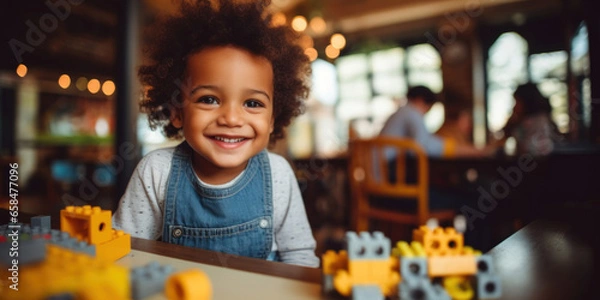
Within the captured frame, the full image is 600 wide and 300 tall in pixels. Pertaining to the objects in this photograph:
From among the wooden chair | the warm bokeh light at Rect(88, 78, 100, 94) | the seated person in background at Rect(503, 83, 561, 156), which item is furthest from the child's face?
the warm bokeh light at Rect(88, 78, 100, 94)

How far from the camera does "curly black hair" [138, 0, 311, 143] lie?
68cm

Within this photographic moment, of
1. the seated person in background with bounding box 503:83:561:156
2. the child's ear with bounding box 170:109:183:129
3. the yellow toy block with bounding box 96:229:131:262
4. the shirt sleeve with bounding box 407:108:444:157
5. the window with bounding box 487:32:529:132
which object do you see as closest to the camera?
the yellow toy block with bounding box 96:229:131:262

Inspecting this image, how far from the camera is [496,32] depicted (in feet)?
15.7

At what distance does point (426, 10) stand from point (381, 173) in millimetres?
3669

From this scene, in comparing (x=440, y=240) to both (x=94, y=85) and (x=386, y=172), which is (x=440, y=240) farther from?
(x=94, y=85)

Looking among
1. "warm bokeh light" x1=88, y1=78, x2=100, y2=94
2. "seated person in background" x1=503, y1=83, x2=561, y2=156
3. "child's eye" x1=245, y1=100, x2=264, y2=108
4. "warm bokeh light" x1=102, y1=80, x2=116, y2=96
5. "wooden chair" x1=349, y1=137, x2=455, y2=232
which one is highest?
"warm bokeh light" x1=88, y1=78, x2=100, y2=94

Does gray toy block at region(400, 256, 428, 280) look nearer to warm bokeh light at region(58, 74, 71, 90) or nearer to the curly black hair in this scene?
the curly black hair

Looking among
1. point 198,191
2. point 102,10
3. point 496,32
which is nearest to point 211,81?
point 198,191

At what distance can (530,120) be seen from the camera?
227 cm

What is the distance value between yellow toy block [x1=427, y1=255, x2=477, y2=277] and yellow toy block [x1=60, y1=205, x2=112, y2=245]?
0.36 metres

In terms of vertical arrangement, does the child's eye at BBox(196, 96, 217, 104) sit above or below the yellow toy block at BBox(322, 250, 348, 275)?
above

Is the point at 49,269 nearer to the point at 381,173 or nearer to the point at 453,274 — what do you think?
the point at 453,274

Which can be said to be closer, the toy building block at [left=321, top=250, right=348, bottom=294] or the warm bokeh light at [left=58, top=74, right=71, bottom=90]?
the toy building block at [left=321, top=250, right=348, bottom=294]

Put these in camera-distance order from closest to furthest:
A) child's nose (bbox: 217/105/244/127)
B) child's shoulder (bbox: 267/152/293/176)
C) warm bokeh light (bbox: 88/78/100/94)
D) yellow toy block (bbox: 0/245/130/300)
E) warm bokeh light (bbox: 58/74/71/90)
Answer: yellow toy block (bbox: 0/245/130/300) < child's nose (bbox: 217/105/244/127) < child's shoulder (bbox: 267/152/293/176) < warm bokeh light (bbox: 58/74/71/90) < warm bokeh light (bbox: 88/78/100/94)
